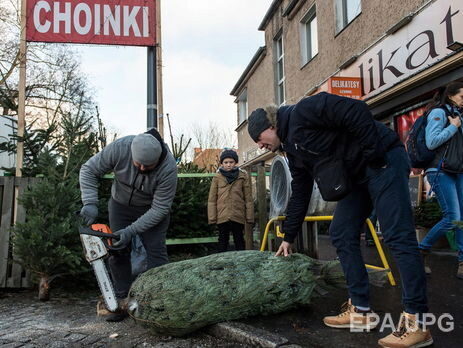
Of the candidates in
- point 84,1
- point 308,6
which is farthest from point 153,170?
point 308,6

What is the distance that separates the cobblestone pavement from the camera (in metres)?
2.77

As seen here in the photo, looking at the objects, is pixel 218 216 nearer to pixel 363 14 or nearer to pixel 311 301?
pixel 311 301

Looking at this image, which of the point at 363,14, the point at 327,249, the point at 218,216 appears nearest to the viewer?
the point at 218,216

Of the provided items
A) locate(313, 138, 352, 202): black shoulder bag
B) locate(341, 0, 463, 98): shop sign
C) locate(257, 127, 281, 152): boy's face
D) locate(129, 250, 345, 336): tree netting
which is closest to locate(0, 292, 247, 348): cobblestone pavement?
locate(129, 250, 345, 336): tree netting

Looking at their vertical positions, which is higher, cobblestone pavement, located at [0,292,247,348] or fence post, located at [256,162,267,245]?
fence post, located at [256,162,267,245]

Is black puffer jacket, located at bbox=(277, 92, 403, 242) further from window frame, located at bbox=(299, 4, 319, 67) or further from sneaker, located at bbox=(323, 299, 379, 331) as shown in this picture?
window frame, located at bbox=(299, 4, 319, 67)

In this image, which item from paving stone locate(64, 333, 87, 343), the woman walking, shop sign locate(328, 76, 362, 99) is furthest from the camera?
shop sign locate(328, 76, 362, 99)

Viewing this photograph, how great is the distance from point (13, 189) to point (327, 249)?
4.66 metres

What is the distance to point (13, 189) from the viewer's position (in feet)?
14.6

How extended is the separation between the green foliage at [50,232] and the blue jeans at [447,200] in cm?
338

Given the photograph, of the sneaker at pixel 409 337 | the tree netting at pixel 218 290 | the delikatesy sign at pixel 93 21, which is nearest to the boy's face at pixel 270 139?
the tree netting at pixel 218 290

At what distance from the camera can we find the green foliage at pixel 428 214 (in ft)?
19.2

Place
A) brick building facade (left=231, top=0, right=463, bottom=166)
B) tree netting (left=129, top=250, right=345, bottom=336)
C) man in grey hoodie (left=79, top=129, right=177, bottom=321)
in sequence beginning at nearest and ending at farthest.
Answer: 1. tree netting (left=129, top=250, right=345, bottom=336)
2. man in grey hoodie (left=79, top=129, right=177, bottom=321)
3. brick building facade (left=231, top=0, right=463, bottom=166)

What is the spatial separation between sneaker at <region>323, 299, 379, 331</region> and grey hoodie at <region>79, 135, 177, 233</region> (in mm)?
1590
